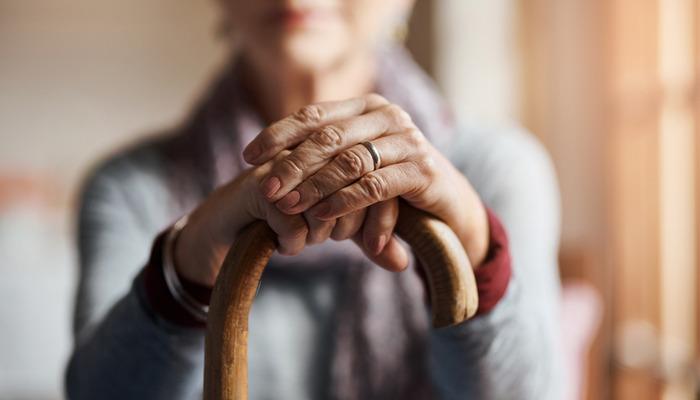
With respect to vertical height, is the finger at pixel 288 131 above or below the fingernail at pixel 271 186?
above

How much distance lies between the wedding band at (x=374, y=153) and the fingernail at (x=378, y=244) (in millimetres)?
40

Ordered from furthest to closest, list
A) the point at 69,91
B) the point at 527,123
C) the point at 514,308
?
the point at 69,91 → the point at 527,123 → the point at 514,308

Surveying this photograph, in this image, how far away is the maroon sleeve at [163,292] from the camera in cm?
45

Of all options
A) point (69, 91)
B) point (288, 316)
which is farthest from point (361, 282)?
point (69, 91)

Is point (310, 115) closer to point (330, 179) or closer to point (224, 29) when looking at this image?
point (330, 179)

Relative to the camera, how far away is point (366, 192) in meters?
0.36

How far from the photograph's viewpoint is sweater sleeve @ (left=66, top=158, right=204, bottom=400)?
1.59 feet

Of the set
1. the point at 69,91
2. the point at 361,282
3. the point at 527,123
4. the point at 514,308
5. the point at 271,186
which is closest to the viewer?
the point at 271,186

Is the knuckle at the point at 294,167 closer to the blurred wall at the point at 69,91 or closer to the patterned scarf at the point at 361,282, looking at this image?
the patterned scarf at the point at 361,282

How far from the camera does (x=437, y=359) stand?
537mm

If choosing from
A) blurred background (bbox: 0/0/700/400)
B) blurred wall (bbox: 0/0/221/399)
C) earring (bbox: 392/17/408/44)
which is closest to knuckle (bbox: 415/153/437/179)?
earring (bbox: 392/17/408/44)

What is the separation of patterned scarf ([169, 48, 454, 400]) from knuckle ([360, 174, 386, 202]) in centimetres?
38

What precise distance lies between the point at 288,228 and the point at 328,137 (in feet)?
0.16

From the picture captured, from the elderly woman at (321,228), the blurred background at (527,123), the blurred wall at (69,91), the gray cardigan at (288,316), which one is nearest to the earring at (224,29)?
the elderly woman at (321,228)
